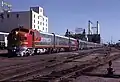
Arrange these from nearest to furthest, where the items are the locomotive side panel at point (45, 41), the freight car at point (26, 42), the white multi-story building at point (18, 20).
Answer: the freight car at point (26, 42), the locomotive side panel at point (45, 41), the white multi-story building at point (18, 20)

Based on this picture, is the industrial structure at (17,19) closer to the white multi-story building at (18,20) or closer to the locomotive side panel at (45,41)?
the white multi-story building at (18,20)

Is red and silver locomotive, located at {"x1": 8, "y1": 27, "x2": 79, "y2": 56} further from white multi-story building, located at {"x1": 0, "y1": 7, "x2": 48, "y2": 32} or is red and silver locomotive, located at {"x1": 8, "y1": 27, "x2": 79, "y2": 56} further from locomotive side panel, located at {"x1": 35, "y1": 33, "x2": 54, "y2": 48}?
white multi-story building, located at {"x1": 0, "y1": 7, "x2": 48, "y2": 32}

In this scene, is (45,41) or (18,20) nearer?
(45,41)

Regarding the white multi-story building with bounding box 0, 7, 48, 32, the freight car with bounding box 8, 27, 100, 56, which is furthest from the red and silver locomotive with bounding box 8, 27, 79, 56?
the white multi-story building with bounding box 0, 7, 48, 32

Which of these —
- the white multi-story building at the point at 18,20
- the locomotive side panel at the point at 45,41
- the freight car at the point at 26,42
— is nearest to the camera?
the freight car at the point at 26,42

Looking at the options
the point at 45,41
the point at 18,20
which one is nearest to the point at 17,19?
the point at 18,20

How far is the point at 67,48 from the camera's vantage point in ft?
203

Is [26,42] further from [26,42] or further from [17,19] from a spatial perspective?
[17,19]

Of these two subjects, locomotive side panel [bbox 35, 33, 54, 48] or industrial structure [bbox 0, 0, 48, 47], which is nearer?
locomotive side panel [bbox 35, 33, 54, 48]

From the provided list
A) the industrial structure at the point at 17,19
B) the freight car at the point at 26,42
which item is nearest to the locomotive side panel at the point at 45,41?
the freight car at the point at 26,42

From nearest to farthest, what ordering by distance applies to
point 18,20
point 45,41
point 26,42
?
1. point 26,42
2. point 45,41
3. point 18,20

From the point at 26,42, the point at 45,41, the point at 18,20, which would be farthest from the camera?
the point at 18,20

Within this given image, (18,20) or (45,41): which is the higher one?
(18,20)

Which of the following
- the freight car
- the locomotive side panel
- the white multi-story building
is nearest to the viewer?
the freight car
